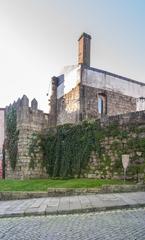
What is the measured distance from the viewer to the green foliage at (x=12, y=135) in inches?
765

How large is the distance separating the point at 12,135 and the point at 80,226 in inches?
534

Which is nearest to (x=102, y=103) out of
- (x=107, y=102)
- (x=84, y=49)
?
(x=107, y=102)

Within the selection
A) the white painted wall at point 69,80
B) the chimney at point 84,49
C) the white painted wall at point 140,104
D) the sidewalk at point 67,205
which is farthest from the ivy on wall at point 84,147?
the white painted wall at point 140,104

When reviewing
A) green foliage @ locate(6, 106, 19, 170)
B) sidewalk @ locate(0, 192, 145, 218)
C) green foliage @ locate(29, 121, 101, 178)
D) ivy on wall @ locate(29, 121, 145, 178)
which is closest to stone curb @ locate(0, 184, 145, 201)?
sidewalk @ locate(0, 192, 145, 218)

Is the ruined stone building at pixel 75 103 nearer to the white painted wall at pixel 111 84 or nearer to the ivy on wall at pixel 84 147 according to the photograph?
the white painted wall at pixel 111 84

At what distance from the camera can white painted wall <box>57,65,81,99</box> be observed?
956 inches

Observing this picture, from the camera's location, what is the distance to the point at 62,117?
25016mm

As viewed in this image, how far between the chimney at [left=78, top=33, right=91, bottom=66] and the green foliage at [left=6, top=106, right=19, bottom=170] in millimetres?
7237

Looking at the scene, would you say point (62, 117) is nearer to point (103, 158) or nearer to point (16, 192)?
point (103, 158)

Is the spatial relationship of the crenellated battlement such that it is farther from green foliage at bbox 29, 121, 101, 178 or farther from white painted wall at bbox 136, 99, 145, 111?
white painted wall at bbox 136, 99, 145, 111

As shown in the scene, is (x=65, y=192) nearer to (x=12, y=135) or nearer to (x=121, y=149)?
(x=121, y=149)

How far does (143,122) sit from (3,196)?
21.3ft

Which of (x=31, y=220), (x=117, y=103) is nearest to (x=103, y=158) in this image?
(x=31, y=220)

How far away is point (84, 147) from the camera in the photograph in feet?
55.0
